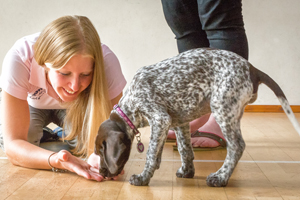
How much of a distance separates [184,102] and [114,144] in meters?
0.40

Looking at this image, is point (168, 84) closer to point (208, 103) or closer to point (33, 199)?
point (208, 103)

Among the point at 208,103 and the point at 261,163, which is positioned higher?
the point at 208,103

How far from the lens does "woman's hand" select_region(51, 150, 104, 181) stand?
188 cm

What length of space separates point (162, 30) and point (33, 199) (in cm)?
361

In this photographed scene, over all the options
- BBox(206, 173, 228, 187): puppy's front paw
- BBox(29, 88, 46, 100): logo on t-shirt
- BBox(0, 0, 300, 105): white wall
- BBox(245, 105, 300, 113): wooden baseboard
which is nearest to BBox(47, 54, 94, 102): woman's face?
BBox(29, 88, 46, 100): logo on t-shirt

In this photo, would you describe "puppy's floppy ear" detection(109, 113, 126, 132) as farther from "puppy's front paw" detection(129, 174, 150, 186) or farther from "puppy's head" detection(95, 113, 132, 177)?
"puppy's front paw" detection(129, 174, 150, 186)

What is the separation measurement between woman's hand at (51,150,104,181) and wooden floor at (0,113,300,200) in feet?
0.13

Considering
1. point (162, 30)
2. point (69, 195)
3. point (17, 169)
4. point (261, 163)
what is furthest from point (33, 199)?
point (162, 30)

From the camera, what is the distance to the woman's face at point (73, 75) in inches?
75.2

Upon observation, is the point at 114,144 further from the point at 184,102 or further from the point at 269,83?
the point at 269,83

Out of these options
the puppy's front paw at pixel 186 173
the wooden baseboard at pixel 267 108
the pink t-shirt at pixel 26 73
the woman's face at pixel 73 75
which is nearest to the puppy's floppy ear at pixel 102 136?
the woman's face at pixel 73 75

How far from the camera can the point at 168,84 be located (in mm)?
1771

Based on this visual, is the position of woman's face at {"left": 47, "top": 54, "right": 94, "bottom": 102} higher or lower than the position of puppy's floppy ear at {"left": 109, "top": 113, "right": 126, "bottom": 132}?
higher

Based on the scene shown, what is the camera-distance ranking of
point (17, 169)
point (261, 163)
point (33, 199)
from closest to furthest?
point (33, 199) → point (17, 169) → point (261, 163)
